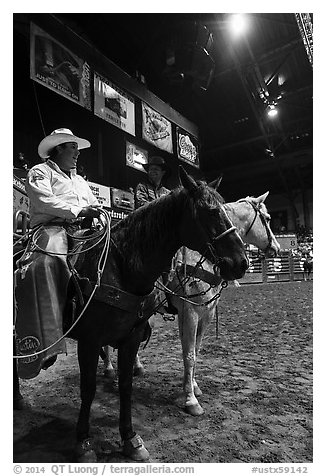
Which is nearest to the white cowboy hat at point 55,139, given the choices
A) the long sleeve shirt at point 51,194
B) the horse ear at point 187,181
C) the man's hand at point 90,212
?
the long sleeve shirt at point 51,194

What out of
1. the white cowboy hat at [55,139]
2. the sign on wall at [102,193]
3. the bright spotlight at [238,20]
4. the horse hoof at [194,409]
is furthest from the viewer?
the sign on wall at [102,193]

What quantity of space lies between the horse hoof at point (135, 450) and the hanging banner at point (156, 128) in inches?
146

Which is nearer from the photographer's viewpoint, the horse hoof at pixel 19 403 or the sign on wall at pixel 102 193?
the horse hoof at pixel 19 403

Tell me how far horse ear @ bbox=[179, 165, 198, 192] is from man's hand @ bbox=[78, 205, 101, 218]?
58 centimetres

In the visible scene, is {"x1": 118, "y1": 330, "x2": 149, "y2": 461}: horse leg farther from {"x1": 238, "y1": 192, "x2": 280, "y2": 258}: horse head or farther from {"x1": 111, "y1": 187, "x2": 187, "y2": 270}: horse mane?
{"x1": 238, "y1": 192, "x2": 280, "y2": 258}: horse head

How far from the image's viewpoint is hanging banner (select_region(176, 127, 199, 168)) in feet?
13.3

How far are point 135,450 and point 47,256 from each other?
1.21 meters

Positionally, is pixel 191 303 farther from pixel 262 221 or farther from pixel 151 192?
pixel 151 192

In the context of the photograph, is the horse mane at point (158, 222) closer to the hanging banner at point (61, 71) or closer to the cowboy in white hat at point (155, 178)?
the cowboy in white hat at point (155, 178)

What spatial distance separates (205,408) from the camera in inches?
92.2

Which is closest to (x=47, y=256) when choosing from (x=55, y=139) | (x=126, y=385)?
(x=55, y=139)

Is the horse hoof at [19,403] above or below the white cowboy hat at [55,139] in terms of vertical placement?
below

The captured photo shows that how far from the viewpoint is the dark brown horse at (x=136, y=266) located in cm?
157
